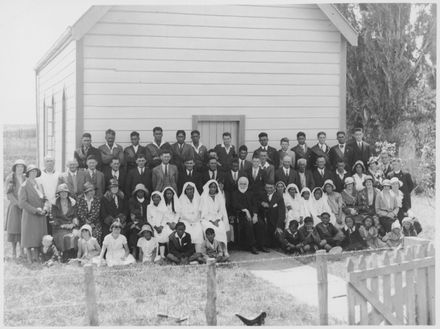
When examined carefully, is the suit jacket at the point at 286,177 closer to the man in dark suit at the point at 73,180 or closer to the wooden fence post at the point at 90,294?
the man in dark suit at the point at 73,180

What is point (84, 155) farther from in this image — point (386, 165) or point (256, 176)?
point (386, 165)

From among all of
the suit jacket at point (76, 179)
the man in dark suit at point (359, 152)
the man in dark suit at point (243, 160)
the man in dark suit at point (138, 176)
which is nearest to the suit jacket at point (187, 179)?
the man in dark suit at point (138, 176)

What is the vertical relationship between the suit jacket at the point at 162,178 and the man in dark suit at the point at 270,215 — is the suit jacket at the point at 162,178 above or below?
above

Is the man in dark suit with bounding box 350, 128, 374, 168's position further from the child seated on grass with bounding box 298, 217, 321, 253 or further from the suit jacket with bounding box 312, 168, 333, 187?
the child seated on grass with bounding box 298, 217, 321, 253

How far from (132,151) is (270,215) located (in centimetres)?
271

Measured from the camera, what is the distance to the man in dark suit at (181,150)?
10.1 metres

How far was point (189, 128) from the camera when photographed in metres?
10.7

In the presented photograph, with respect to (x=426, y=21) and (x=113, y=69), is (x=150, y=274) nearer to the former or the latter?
(x=113, y=69)

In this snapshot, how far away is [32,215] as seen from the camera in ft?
29.1

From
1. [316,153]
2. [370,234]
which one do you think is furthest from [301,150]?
[370,234]

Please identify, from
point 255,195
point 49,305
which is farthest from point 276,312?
point 255,195

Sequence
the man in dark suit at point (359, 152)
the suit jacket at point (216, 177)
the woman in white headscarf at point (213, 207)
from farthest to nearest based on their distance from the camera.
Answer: the man in dark suit at point (359, 152) < the suit jacket at point (216, 177) < the woman in white headscarf at point (213, 207)

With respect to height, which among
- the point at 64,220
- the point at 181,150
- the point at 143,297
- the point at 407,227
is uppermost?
the point at 181,150

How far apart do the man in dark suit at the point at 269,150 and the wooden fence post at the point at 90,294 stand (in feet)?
17.6
